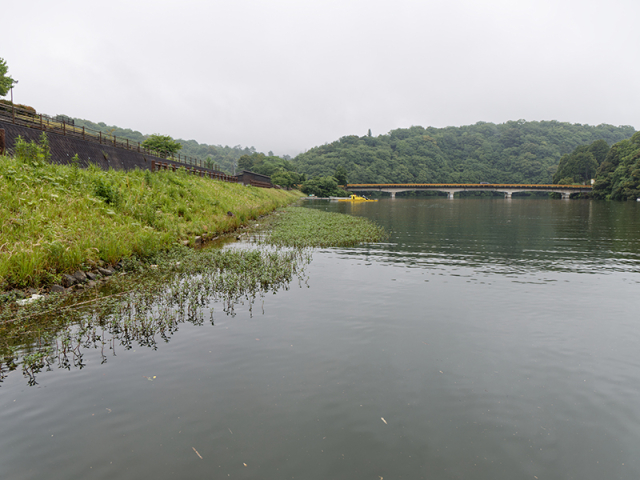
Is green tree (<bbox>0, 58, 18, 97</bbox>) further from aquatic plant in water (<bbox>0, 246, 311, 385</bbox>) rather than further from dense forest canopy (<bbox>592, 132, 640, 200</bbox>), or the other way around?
dense forest canopy (<bbox>592, 132, 640, 200</bbox>)

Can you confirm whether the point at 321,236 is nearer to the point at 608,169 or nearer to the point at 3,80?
the point at 3,80

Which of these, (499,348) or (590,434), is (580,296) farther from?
(590,434)

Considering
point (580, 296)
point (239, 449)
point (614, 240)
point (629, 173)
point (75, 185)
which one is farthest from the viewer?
point (629, 173)

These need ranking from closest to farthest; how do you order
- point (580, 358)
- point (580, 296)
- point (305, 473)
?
point (305, 473), point (580, 358), point (580, 296)

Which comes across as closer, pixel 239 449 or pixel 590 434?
pixel 239 449

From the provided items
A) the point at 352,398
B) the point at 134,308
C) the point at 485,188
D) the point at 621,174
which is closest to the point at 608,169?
the point at 621,174

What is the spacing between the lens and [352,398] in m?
7.26

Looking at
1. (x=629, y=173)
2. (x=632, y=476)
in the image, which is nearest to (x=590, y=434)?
(x=632, y=476)

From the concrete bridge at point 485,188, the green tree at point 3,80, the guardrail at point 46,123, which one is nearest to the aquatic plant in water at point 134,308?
the guardrail at point 46,123

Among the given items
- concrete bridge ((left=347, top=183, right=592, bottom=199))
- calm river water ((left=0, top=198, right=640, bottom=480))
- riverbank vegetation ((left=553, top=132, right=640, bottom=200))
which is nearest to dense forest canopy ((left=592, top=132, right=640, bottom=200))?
riverbank vegetation ((left=553, top=132, right=640, bottom=200))

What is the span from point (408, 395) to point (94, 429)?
5.82 meters

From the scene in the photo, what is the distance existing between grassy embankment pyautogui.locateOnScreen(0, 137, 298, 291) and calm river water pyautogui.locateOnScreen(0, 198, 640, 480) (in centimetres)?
622

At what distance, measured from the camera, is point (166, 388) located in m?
7.54

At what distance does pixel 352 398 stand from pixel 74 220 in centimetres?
1573
